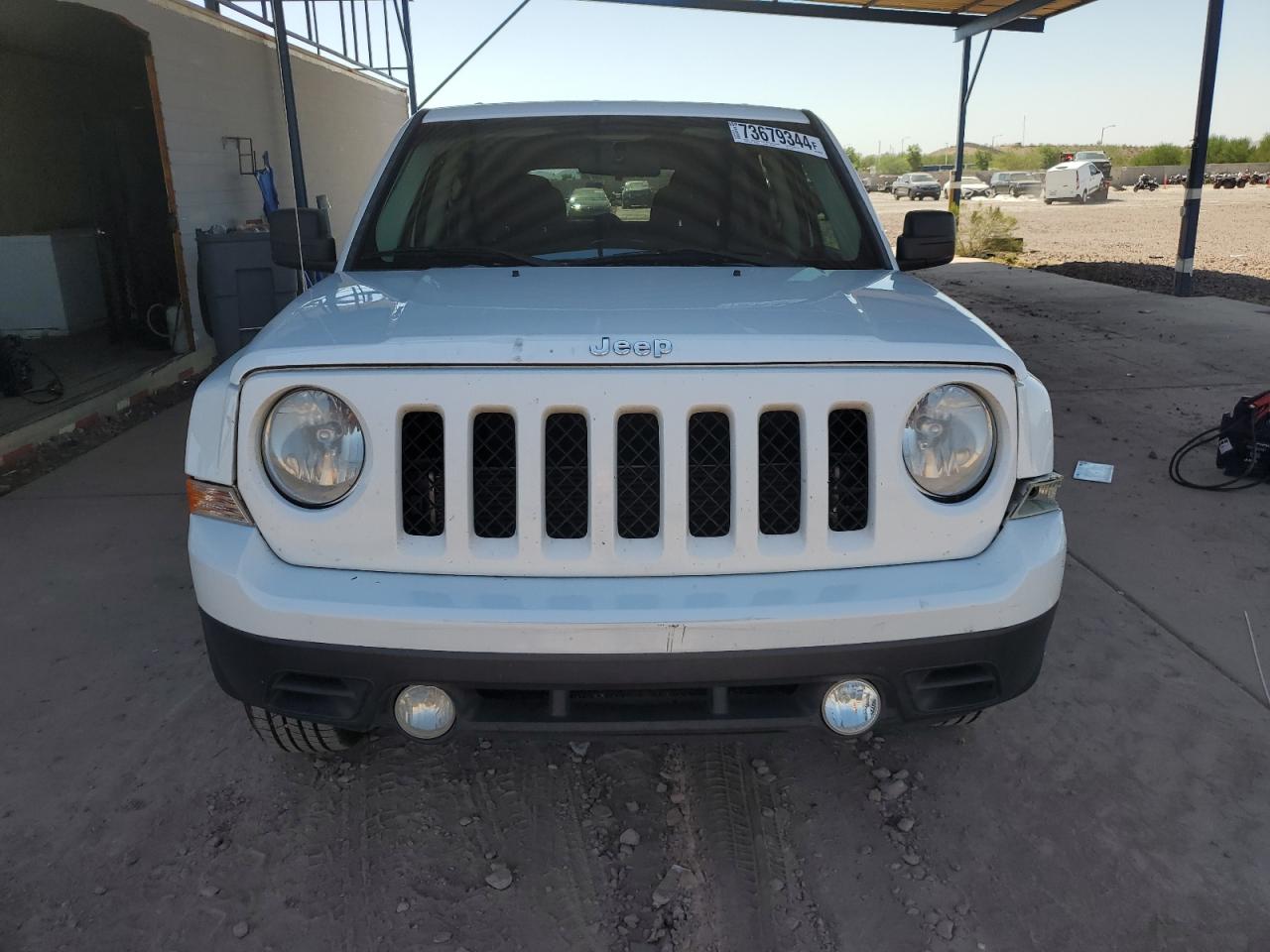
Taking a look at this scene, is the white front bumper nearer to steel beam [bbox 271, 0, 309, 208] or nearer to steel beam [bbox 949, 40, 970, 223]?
steel beam [bbox 271, 0, 309, 208]

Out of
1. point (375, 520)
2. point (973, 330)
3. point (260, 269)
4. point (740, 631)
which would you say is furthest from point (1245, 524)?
point (260, 269)

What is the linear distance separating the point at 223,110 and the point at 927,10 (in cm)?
1035

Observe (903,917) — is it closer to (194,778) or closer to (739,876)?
(739,876)

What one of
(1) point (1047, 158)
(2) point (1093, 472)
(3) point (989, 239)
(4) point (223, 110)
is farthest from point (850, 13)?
(1) point (1047, 158)

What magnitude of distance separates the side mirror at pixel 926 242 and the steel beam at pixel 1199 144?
9.69 meters

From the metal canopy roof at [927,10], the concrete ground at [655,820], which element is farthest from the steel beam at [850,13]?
the concrete ground at [655,820]

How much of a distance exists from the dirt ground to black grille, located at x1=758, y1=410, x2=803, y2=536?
461 inches

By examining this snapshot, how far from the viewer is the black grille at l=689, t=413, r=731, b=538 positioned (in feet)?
6.72

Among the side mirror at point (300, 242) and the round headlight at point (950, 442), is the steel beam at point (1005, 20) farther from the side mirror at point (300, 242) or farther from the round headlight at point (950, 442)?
the round headlight at point (950, 442)

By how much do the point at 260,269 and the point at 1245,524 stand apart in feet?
24.6

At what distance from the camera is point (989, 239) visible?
19.5 meters

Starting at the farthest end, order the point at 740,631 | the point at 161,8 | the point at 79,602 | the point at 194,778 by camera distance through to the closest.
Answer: the point at 161,8
the point at 79,602
the point at 194,778
the point at 740,631

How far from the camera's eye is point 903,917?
2162 millimetres

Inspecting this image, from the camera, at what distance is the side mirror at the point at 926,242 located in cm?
332
